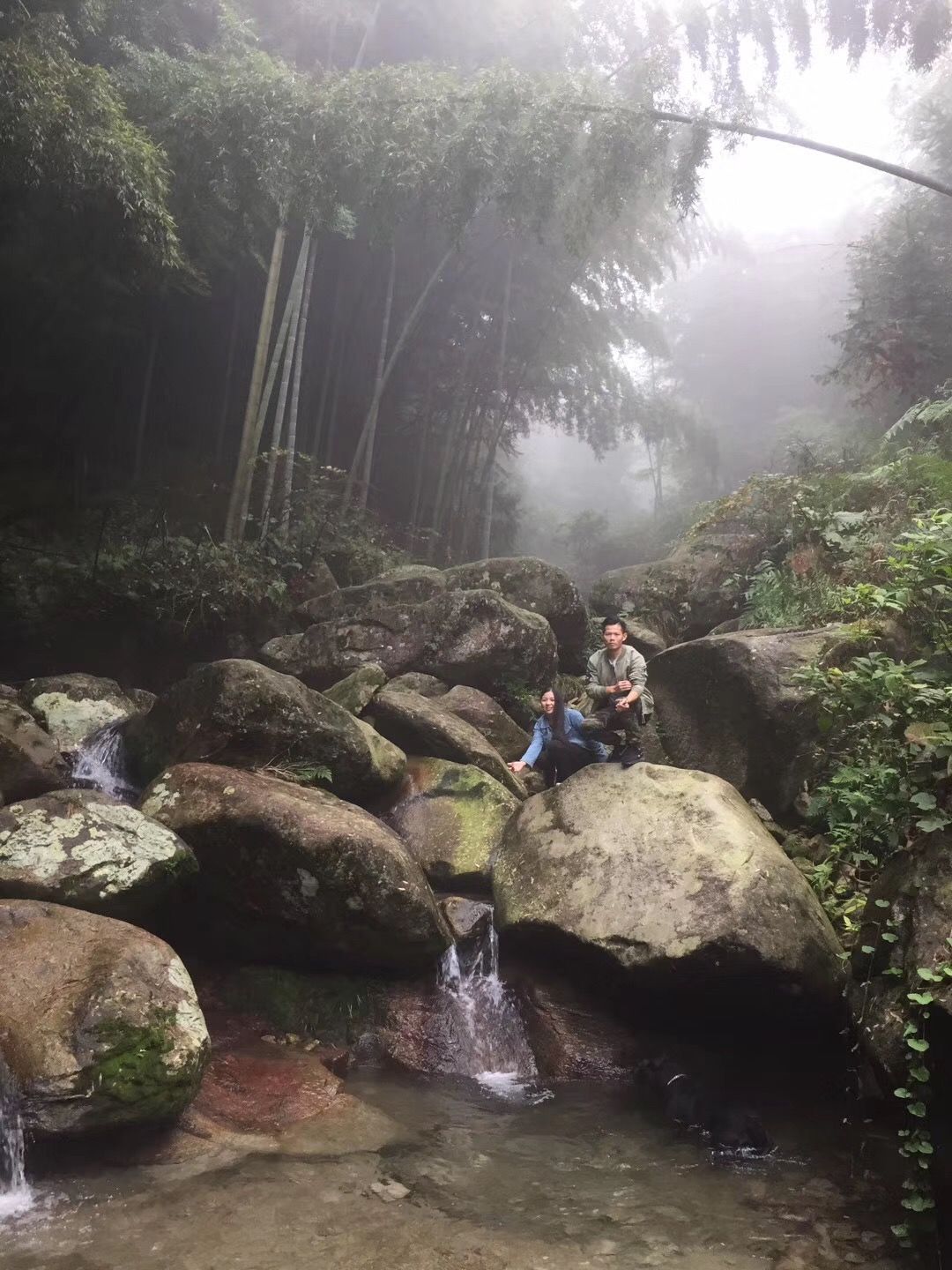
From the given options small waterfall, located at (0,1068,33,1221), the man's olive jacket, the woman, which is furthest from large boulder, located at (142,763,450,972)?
the man's olive jacket

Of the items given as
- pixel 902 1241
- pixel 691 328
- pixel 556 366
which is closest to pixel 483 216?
pixel 556 366

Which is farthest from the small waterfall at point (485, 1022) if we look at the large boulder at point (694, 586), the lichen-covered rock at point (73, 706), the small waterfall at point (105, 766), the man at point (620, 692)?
the large boulder at point (694, 586)

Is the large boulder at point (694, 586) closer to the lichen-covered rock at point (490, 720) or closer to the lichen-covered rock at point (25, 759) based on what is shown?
the lichen-covered rock at point (490, 720)

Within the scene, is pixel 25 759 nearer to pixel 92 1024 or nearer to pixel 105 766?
pixel 105 766

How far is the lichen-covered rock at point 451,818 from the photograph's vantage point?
20.2 ft

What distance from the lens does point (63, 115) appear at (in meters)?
6.86

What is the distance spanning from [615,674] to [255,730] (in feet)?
9.03

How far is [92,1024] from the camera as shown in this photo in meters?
3.66

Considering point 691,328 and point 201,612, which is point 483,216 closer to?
point 201,612

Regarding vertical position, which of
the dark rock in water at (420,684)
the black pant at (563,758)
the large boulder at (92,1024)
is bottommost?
the large boulder at (92,1024)

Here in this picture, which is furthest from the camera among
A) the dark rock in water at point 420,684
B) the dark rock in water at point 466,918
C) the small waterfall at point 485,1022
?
the dark rock in water at point 420,684

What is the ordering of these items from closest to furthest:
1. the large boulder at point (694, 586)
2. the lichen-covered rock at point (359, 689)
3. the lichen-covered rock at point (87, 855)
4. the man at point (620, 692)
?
1. the lichen-covered rock at point (87, 855)
2. the man at point (620, 692)
3. the lichen-covered rock at point (359, 689)
4. the large boulder at point (694, 586)

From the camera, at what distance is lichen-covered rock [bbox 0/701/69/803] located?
18.6ft

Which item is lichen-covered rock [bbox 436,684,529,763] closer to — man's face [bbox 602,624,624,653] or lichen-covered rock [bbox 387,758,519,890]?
lichen-covered rock [bbox 387,758,519,890]
